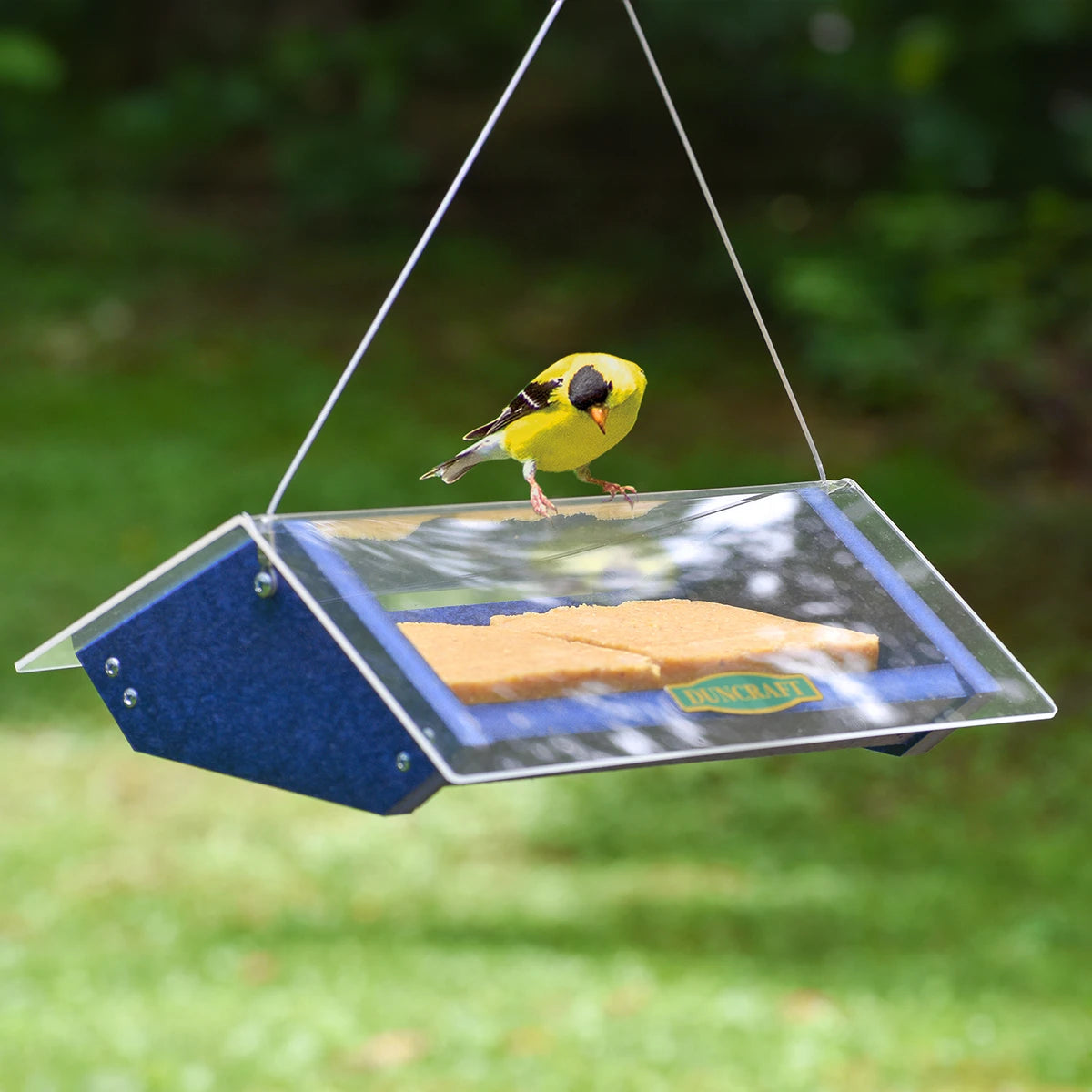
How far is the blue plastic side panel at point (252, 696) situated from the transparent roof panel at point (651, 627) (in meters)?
0.05

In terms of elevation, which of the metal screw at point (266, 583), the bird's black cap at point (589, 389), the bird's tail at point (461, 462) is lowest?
the bird's tail at point (461, 462)

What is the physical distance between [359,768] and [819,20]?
784cm

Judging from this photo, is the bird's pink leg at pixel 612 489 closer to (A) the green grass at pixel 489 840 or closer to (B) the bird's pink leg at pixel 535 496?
(B) the bird's pink leg at pixel 535 496

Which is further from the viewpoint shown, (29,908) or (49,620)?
(49,620)

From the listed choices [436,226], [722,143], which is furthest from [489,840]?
[722,143]

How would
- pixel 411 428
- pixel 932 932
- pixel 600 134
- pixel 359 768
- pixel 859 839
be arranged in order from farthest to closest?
1. pixel 600 134
2. pixel 411 428
3. pixel 859 839
4. pixel 932 932
5. pixel 359 768

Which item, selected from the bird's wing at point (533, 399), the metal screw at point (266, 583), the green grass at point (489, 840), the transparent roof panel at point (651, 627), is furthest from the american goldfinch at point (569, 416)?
the green grass at point (489, 840)

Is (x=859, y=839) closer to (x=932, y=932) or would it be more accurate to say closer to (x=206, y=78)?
(x=932, y=932)

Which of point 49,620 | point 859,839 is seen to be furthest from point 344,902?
point 49,620

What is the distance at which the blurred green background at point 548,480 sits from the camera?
5145 millimetres

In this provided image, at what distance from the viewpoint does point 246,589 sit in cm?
187

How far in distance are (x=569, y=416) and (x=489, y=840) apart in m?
4.57

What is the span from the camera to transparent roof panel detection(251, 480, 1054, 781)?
1774 mm

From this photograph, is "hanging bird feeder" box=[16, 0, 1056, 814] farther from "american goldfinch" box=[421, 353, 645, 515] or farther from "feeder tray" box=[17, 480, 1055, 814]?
"american goldfinch" box=[421, 353, 645, 515]
